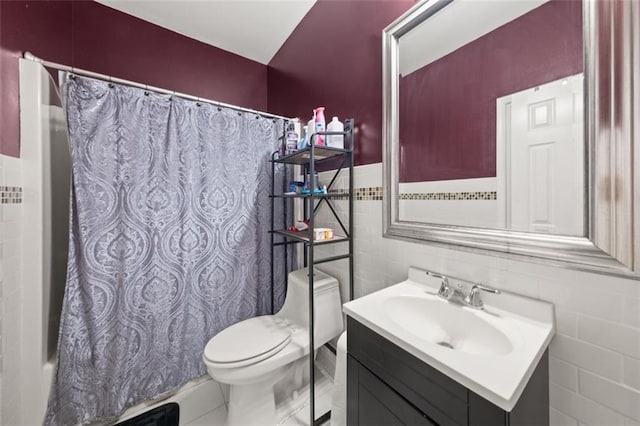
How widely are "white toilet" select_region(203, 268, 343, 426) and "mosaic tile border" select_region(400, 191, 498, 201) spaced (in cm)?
69

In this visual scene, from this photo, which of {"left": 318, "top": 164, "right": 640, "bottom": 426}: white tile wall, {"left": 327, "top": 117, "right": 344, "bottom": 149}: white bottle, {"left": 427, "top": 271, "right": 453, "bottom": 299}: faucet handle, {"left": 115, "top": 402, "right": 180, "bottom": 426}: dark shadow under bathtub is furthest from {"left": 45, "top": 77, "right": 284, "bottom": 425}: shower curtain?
{"left": 318, "top": 164, "right": 640, "bottom": 426}: white tile wall

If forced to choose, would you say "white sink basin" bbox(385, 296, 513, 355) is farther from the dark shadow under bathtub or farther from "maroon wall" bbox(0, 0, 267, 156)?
"maroon wall" bbox(0, 0, 267, 156)

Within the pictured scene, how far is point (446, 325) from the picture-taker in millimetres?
856

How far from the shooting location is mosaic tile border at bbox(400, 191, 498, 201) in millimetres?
839

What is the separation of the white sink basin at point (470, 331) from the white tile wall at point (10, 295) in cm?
132

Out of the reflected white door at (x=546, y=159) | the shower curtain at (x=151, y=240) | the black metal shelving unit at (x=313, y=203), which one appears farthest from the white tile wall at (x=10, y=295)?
the reflected white door at (x=546, y=159)

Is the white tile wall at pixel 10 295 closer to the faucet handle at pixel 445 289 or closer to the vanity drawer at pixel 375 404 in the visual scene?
the vanity drawer at pixel 375 404

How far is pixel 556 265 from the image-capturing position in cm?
67

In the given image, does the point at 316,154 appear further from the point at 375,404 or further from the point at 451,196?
the point at 375,404

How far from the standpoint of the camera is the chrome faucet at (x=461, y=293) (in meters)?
0.81

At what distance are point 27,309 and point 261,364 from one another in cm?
109

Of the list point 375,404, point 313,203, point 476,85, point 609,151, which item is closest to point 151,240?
point 313,203

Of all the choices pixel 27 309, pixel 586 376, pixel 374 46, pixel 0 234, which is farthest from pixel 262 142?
pixel 586 376

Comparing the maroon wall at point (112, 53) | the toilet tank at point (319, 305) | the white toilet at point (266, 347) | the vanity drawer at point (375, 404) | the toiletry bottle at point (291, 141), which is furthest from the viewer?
the toiletry bottle at point (291, 141)
